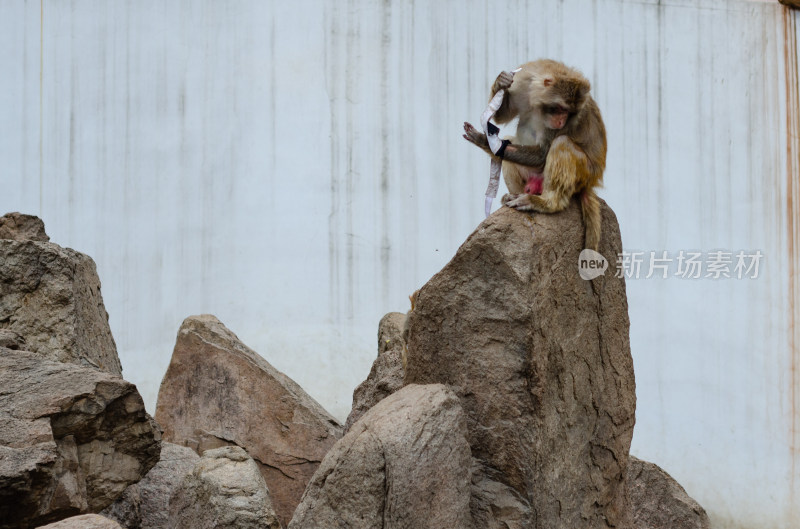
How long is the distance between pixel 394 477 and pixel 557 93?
2174 millimetres

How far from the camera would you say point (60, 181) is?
26.1ft

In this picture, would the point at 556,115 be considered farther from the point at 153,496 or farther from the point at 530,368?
the point at 153,496

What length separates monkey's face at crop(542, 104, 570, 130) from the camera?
4.62 meters

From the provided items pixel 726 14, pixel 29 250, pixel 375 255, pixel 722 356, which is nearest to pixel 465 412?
pixel 29 250

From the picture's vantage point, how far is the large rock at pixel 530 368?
3965 mm

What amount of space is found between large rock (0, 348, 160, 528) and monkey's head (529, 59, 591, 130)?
8.25ft

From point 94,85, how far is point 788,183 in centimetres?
647

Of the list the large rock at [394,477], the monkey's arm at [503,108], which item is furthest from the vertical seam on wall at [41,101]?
the large rock at [394,477]

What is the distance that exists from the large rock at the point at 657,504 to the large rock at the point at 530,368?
2369 mm

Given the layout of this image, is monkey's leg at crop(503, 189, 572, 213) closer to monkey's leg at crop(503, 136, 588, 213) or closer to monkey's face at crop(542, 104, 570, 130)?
monkey's leg at crop(503, 136, 588, 213)

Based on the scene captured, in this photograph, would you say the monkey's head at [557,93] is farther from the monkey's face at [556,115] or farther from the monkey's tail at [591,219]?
the monkey's tail at [591,219]

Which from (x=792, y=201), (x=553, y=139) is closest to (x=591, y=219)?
(x=553, y=139)

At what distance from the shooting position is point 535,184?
4.70 metres

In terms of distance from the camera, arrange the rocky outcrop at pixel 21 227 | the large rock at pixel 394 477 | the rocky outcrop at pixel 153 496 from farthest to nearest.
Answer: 1. the rocky outcrop at pixel 21 227
2. the rocky outcrop at pixel 153 496
3. the large rock at pixel 394 477
